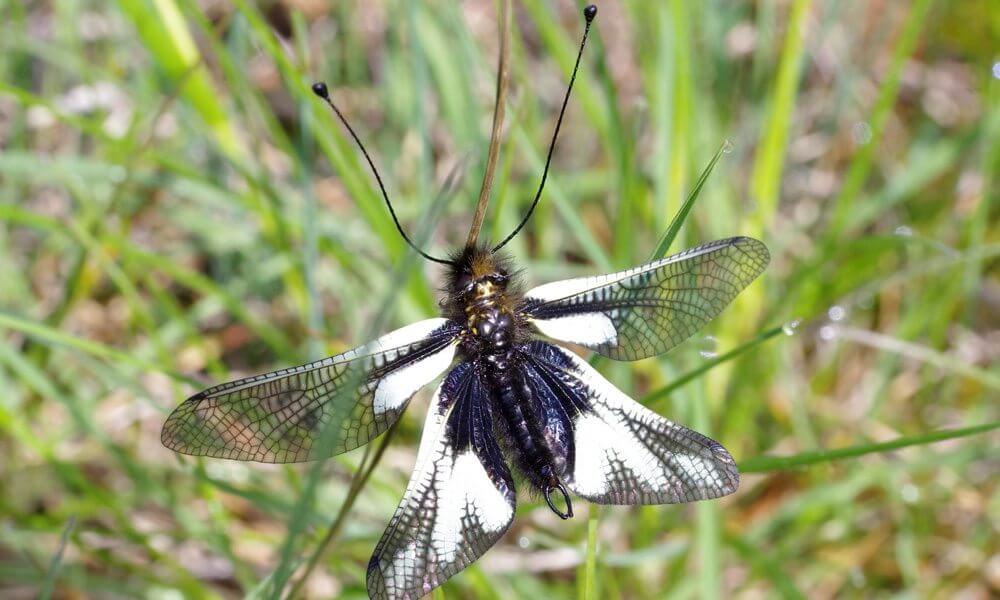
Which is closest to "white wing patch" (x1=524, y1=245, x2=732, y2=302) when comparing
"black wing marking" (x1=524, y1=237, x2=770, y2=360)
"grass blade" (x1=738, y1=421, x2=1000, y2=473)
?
"black wing marking" (x1=524, y1=237, x2=770, y2=360)

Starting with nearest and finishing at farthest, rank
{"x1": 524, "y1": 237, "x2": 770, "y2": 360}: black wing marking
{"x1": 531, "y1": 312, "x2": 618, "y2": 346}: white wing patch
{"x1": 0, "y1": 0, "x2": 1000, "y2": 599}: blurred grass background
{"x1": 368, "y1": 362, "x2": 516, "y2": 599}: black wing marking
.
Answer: {"x1": 368, "y1": 362, "x2": 516, "y2": 599}: black wing marking → {"x1": 524, "y1": 237, "x2": 770, "y2": 360}: black wing marking → {"x1": 531, "y1": 312, "x2": 618, "y2": 346}: white wing patch → {"x1": 0, "y1": 0, "x2": 1000, "y2": 599}: blurred grass background

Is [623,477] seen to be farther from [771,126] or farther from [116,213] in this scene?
[116,213]

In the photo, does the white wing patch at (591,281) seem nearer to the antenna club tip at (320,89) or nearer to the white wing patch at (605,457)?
the white wing patch at (605,457)

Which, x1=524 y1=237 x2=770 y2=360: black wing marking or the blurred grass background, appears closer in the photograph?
x1=524 y1=237 x2=770 y2=360: black wing marking

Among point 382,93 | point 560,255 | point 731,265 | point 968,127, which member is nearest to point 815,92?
point 968,127

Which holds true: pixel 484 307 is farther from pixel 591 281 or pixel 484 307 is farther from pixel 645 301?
pixel 645 301

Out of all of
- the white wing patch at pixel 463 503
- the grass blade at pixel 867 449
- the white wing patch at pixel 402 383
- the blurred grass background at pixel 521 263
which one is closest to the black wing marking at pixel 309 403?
the white wing patch at pixel 402 383

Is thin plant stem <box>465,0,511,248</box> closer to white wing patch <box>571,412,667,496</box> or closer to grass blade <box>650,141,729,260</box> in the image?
grass blade <box>650,141,729,260</box>
